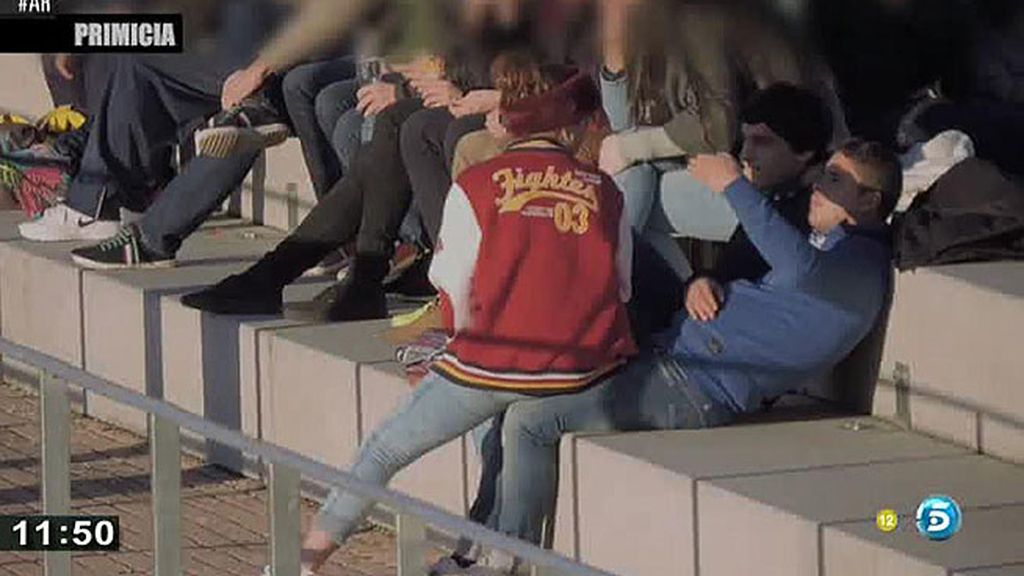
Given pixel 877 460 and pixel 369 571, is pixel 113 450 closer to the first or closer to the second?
pixel 877 460

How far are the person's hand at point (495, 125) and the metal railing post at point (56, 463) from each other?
1.20 meters

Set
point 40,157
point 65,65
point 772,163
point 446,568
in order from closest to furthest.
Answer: point 446,568
point 772,163
point 40,157
point 65,65

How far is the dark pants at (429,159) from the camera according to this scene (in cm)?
715

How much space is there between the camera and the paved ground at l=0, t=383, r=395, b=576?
515cm

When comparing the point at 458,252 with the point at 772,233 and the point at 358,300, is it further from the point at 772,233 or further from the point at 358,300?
the point at 358,300

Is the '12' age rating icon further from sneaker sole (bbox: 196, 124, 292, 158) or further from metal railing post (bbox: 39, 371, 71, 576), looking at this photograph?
sneaker sole (bbox: 196, 124, 292, 158)

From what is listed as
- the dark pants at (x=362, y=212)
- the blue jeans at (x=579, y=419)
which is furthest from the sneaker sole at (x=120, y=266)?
the blue jeans at (x=579, y=419)

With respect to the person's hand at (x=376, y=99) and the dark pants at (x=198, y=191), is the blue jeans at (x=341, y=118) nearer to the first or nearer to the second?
the dark pants at (x=198, y=191)

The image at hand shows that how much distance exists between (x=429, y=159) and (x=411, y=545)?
11.1 feet

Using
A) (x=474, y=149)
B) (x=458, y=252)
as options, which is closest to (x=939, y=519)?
(x=458, y=252)

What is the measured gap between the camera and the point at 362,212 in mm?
7473

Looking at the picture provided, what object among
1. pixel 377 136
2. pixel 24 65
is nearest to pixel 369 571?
pixel 377 136

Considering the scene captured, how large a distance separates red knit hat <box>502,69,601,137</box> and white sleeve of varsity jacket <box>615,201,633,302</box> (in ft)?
0.72

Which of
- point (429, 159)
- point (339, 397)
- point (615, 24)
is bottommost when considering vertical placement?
point (339, 397)
